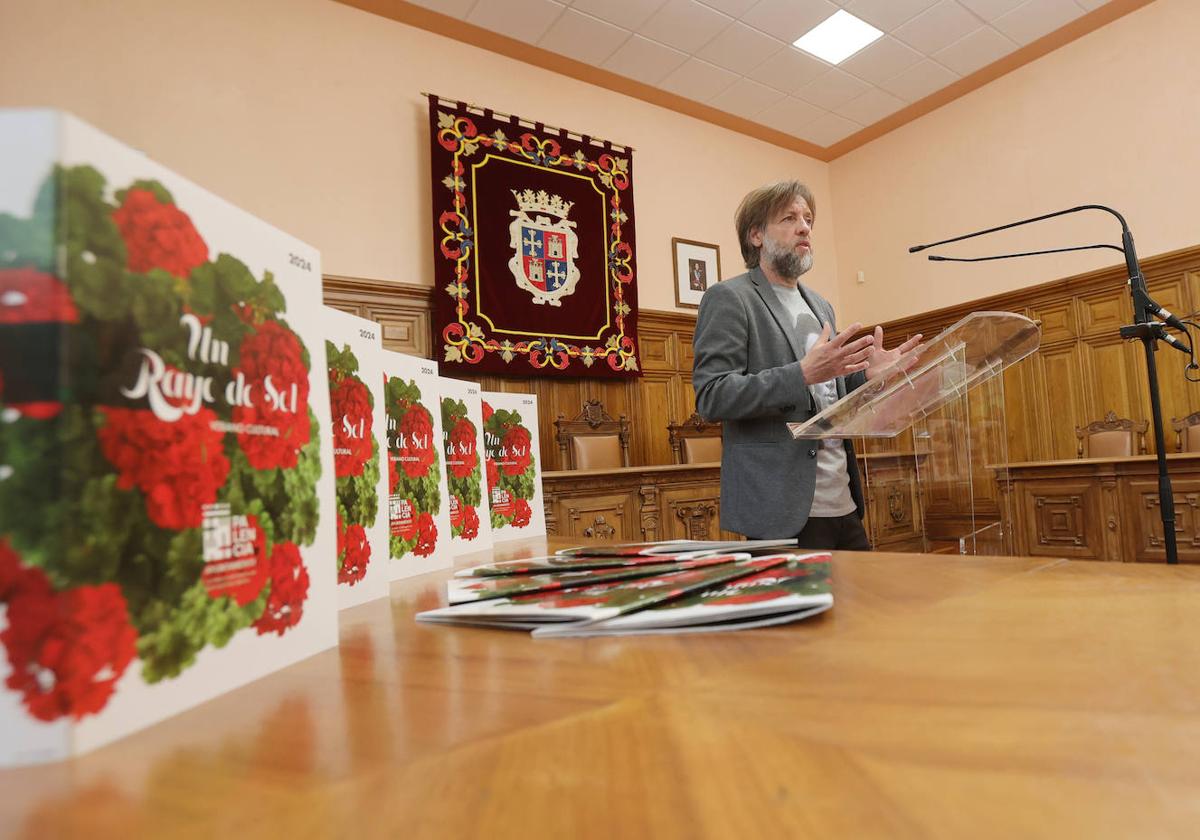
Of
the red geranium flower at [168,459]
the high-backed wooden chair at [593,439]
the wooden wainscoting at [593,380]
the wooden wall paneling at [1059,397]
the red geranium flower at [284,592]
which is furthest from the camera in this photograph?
the wooden wall paneling at [1059,397]

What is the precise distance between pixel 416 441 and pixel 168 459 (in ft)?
1.77

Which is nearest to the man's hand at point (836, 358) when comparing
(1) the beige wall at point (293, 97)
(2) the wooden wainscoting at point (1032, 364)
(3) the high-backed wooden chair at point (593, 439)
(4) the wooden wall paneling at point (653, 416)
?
(2) the wooden wainscoting at point (1032, 364)

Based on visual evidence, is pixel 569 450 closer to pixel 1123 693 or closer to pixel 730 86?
pixel 730 86

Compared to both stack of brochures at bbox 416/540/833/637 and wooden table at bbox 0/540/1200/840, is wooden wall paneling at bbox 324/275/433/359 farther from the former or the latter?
wooden table at bbox 0/540/1200/840

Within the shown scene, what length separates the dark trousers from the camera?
1786 mm

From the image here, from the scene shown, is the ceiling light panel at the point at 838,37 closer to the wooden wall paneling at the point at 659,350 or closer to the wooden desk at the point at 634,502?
the wooden wall paneling at the point at 659,350

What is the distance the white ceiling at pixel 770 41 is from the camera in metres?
4.67

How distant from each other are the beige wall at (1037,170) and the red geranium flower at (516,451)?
5397 mm

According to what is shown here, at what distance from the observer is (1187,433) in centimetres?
461

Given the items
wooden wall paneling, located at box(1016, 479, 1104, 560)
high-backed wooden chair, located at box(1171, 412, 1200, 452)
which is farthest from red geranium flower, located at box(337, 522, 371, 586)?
high-backed wooden chair, located at box(1171, 412, 1200, 452)

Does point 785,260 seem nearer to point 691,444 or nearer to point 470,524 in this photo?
point 470,524

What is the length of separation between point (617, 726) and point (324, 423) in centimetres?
34

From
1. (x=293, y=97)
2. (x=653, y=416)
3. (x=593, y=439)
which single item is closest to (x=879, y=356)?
(x=593, y=439)

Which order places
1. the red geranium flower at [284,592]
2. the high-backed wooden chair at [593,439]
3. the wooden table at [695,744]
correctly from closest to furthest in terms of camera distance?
A: the wooden table at [695,744], the red geranium flower at [284,592], the high-backed wooden chair at [593,439]
